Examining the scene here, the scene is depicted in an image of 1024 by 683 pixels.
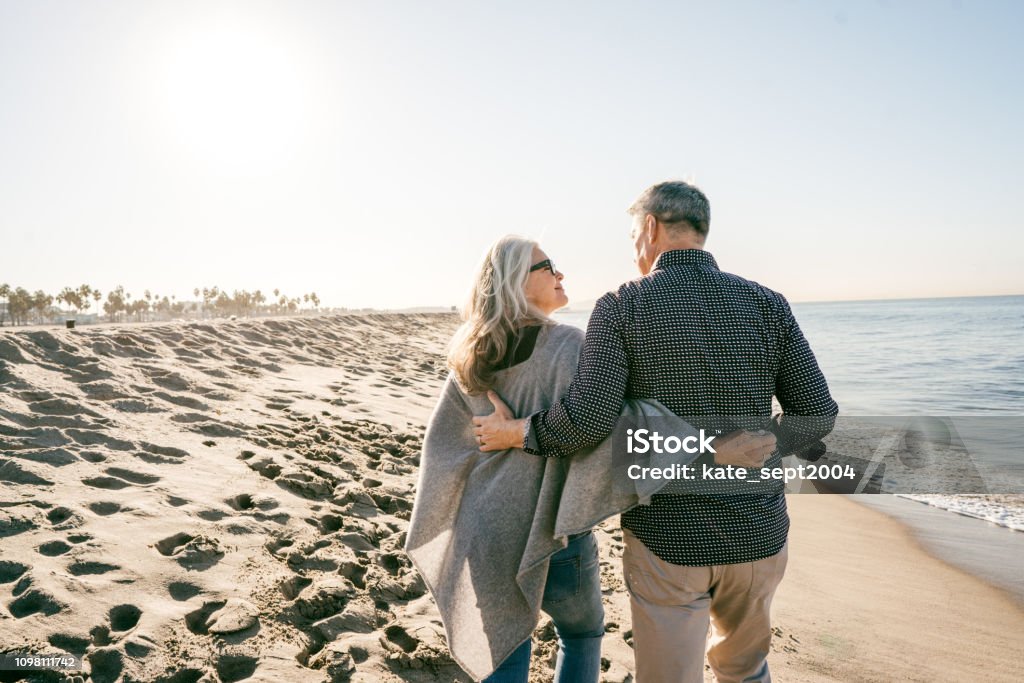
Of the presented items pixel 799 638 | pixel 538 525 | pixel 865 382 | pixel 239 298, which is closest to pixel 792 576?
Answer: pixel 799 638

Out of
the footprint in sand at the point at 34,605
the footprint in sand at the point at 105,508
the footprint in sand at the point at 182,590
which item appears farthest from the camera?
the footprint in sand at the point at 105,508

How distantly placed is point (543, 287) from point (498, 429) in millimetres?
549

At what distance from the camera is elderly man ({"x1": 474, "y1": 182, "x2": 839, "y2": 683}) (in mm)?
1879

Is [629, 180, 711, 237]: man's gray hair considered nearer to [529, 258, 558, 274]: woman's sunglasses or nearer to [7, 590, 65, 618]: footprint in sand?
[529, 258, 558, 274]: woman's sunglasses

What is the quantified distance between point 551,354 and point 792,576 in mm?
3947

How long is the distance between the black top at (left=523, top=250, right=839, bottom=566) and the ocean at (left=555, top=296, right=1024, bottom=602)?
46 centimetres

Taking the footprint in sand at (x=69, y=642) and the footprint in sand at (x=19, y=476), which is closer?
the footprint in sand at (x=69, y=642)

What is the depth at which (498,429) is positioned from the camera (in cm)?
203

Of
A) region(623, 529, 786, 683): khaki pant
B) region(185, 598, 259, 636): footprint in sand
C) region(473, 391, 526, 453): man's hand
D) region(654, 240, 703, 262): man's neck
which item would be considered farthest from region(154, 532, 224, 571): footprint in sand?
region(654, 240, 703, 262): man's neck

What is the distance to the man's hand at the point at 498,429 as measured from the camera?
6.50 feet

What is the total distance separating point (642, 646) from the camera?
1945mm

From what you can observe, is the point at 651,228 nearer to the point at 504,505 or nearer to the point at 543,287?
the point at 543,287

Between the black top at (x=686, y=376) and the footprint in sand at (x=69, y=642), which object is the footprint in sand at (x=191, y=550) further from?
the black top at (x=686, y=376)

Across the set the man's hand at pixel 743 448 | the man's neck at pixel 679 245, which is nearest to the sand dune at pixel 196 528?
the man's hand at pixel 743 448
